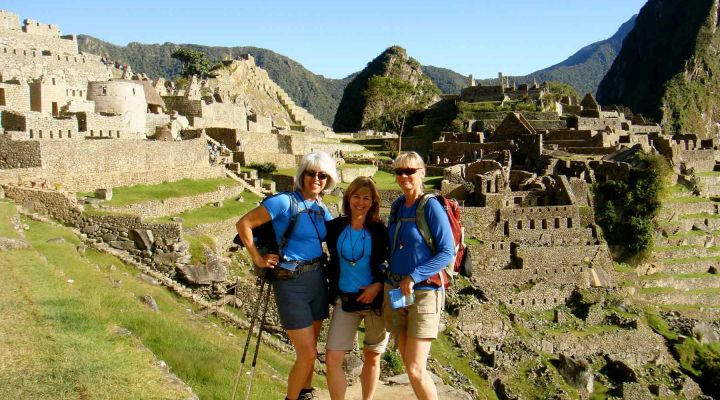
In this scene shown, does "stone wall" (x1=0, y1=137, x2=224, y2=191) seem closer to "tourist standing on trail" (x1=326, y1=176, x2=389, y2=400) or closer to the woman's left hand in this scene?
"tourist standing on trail" (x1=326, y1=176, x2=389, y2=400)

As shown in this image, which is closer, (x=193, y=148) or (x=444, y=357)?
(x=444, y=357)

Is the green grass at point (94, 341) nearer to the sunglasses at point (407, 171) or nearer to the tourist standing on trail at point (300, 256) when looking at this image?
the tourist standing on trail at point (300, 256)

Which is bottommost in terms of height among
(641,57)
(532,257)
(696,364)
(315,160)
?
(696,364)

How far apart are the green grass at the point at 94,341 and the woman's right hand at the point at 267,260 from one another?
6.20 feet

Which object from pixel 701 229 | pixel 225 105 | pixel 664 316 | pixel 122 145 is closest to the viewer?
pixel 122 145

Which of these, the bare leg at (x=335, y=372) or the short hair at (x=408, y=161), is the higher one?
the short hair at (x=408, y=161)

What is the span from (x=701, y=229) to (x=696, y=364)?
36.1 feet

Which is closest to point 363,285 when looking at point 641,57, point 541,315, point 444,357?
point 444,357

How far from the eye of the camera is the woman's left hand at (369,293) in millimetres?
7443

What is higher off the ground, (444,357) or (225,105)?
(225,105)

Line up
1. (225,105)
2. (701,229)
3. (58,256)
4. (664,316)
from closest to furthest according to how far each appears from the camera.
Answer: (58,256), (664,316), (701,229), (225,105)

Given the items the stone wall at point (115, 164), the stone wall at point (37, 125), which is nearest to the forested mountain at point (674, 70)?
the stone wall at point (115, 164)

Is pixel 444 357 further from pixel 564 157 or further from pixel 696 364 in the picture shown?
pixel 564 157

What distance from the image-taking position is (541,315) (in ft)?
89.8
